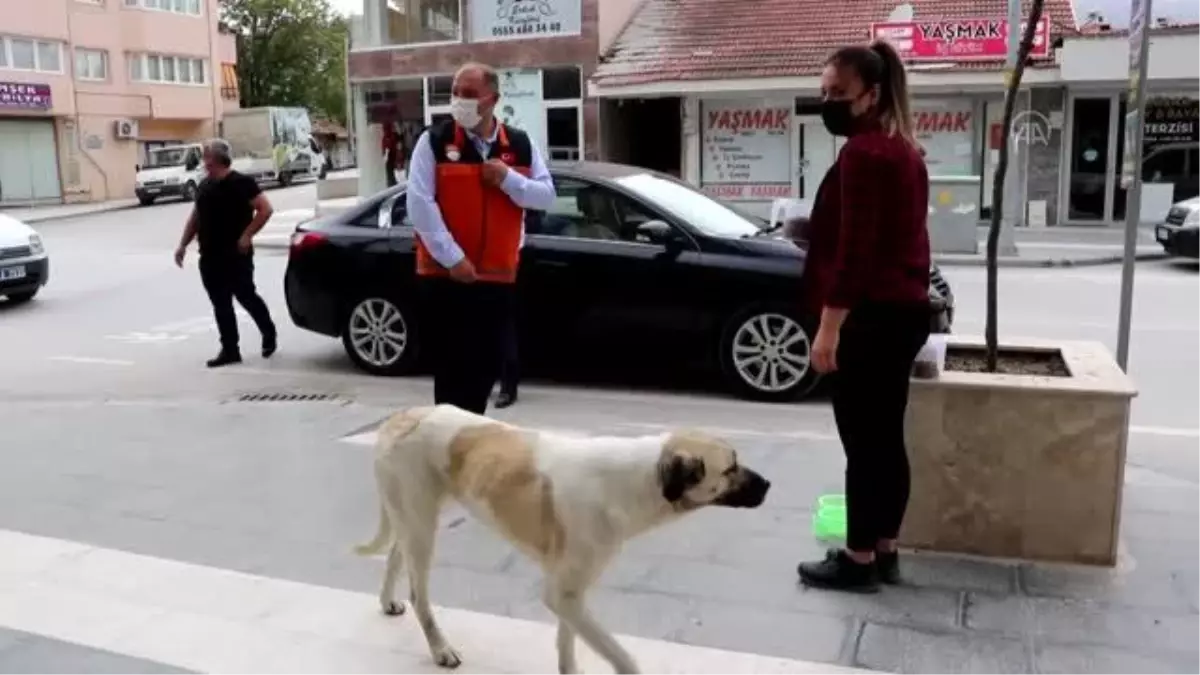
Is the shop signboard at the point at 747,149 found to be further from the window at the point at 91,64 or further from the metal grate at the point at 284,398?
the window at the point at 91,64

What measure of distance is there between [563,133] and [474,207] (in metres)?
20.6

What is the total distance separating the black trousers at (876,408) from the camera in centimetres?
381

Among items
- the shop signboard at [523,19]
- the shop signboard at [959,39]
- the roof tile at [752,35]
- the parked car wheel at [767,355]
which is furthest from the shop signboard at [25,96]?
the parked car wheel at [767,355]

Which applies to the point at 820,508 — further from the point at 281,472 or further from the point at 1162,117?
the point at 1162,117

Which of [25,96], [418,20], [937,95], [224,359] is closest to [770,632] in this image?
[224,359]

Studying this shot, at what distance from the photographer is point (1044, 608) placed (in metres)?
3.91

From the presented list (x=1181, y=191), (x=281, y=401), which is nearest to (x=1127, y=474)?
(x=281, y=401)

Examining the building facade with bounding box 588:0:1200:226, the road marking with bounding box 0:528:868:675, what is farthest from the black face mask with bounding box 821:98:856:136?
the building facade with bounding box 588:0:1200:226

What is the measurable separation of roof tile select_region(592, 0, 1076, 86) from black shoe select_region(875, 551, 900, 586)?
60.1ft

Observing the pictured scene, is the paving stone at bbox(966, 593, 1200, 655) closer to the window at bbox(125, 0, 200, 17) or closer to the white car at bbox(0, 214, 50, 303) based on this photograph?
the white car at bbox(0, 214, 50, 303)

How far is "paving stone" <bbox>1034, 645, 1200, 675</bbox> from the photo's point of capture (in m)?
3.47

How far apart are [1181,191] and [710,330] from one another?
16.9 metres

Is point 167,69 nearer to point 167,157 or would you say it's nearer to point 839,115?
point 167,157

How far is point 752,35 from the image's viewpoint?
23.5m
